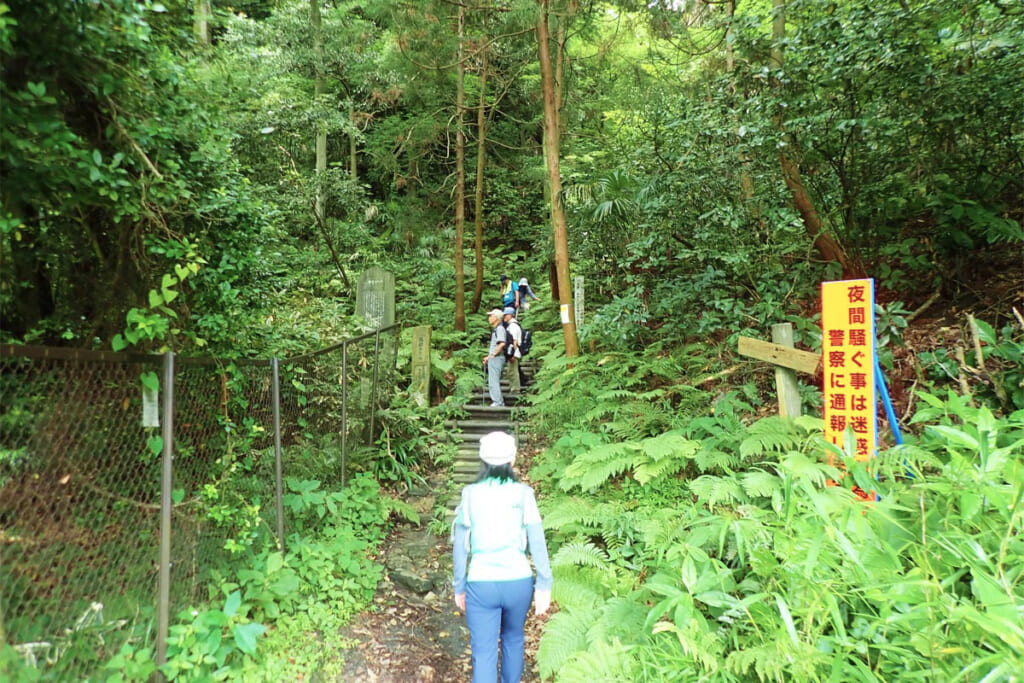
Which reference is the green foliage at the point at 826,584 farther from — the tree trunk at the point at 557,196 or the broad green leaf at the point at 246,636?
the tree trunk at the point at 557,196

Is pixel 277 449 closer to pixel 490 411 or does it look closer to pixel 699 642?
pixel 699 642

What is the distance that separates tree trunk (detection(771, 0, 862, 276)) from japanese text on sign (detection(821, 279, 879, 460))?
3056 mm

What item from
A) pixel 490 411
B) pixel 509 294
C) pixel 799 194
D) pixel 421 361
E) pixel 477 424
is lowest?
pixel 477 424

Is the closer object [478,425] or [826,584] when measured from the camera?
[826,584]

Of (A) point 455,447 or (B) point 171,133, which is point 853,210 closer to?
(A) point 455,447

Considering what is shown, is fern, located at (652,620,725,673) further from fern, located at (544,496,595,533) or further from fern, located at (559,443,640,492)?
fern, located at (559,443,640,492)

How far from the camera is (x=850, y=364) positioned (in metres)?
3.96

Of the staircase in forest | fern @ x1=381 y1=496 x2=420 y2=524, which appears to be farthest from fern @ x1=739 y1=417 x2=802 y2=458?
the staircase in forest

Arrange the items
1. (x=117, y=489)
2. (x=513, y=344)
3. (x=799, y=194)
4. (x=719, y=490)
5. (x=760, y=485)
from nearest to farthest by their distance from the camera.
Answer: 1. (x=117, y=489)
2. (x=760, y=485)
3. (x=719, y=490)
4. (x=799, y=194)
5. (x=513, y=344)

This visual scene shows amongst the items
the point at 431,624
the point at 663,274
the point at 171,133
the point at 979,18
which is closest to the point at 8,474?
the point at 171,133

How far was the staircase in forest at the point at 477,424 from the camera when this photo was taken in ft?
24.6

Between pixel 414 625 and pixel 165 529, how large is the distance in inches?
94.1

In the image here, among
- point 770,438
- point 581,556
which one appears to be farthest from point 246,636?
point 770,438

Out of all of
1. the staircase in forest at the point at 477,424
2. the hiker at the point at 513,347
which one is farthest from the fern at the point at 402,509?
the hiker at the point at 513,347
